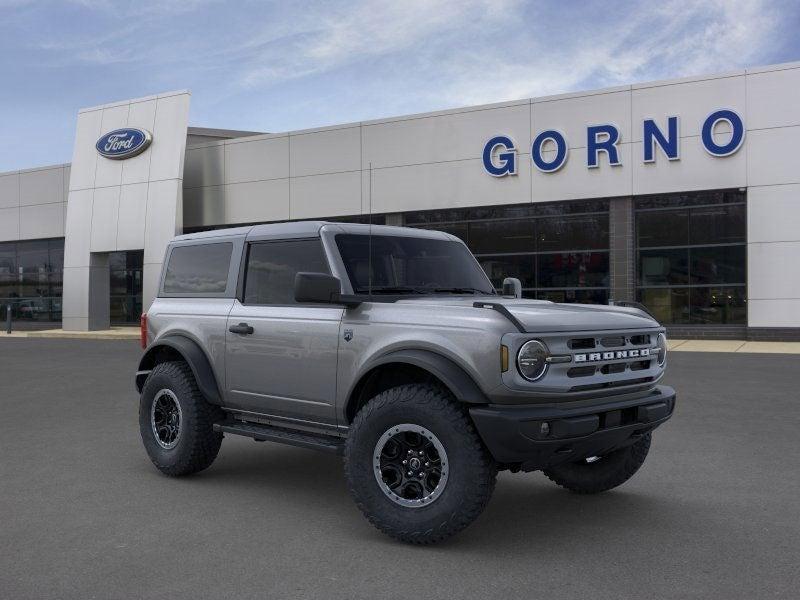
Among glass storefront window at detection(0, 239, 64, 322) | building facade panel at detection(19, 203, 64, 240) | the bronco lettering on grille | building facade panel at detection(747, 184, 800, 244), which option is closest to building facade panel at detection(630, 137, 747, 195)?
building facade panel at detection(747, 184, 800, 244)

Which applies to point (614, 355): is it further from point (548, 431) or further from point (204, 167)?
point (204, 167)

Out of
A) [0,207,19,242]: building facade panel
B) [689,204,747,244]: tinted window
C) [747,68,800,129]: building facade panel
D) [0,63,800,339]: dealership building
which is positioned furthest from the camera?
[0,207,19,242]: building facade panel

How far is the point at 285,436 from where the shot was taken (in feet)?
17.5

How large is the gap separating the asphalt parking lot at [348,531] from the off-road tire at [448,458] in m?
0.17

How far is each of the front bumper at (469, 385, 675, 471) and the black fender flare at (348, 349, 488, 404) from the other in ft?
0.28

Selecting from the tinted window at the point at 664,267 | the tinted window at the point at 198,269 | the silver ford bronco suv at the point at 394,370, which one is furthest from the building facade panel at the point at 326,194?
the silver ford bronco suv at the point at 394,370

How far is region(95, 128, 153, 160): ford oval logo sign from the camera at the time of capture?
28.8 m

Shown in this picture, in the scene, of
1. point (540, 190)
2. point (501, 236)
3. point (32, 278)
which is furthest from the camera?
point (32, 278)

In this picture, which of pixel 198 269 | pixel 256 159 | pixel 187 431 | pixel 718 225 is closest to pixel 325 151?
pixel 256 159

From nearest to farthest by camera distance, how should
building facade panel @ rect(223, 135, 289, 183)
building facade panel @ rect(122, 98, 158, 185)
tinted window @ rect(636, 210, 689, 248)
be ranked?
1. tinted window @ rect(636, 210, 689, 248)
2. building facade panel @ rect(223, 135, 289, 183)
3. building facade panel @ rect(122, 98, 158, 185)

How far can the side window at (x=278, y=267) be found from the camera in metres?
5.63

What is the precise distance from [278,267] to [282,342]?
0.65 m

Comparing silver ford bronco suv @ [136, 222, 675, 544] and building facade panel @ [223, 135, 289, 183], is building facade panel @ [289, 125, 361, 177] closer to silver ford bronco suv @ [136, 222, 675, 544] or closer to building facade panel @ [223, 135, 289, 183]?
building facade panel @ [223, 135, 289, 183]

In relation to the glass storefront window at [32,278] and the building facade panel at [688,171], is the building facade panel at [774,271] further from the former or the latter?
the glass storefront window at [32,278]
